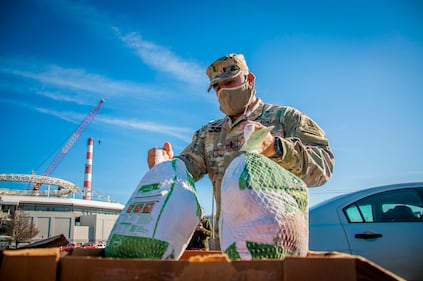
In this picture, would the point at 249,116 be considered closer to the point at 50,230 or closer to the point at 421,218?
the point at 421,218

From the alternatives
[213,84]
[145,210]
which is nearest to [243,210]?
[145,210]

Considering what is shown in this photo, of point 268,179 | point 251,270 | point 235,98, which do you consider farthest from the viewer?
point 235,98

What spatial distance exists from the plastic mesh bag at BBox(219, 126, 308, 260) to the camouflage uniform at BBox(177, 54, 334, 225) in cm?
42

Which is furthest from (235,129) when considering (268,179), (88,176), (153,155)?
(88,176)

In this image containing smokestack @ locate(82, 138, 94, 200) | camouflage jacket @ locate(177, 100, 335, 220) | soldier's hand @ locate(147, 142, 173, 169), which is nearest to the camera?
camouflage jacket @ locate(177, 100, 335, 220)

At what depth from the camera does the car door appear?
328 cm

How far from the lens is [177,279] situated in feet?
2.41

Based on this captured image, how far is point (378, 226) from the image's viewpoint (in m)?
3.46

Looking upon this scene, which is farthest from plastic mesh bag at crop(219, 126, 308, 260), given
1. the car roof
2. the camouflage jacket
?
the car roof

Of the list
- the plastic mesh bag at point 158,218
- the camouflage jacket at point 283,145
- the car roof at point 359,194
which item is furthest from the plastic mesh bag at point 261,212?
the car roof at point 359,194

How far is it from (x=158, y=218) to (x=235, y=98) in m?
1.15

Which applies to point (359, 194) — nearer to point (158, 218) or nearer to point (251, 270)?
point (158, 218)

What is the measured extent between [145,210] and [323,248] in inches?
103

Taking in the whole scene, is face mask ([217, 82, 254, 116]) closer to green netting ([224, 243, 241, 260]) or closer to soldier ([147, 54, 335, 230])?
soldier ([147, 54, 335, 230])
